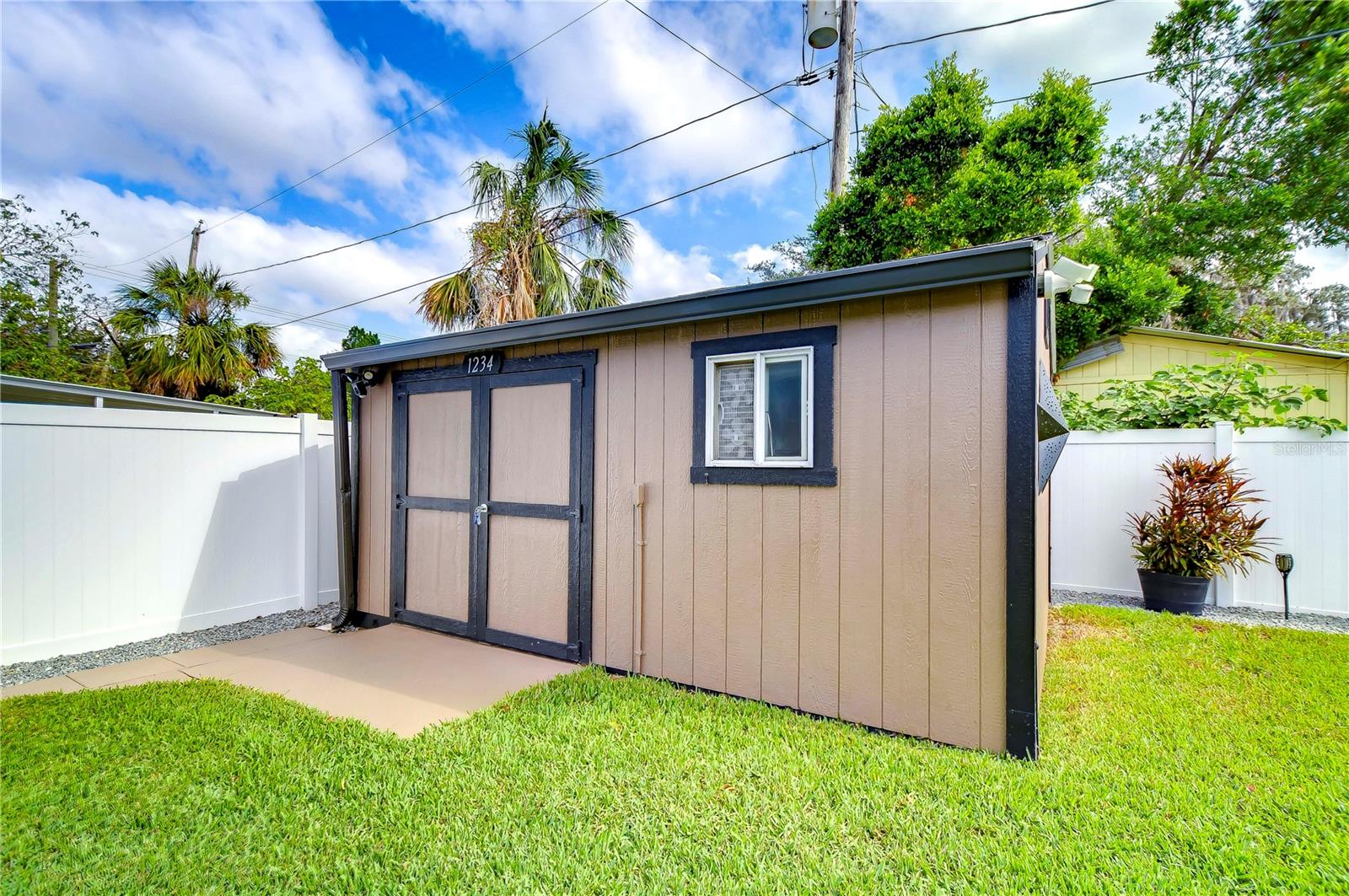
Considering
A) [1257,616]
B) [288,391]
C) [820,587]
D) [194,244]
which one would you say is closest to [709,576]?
[820,587]

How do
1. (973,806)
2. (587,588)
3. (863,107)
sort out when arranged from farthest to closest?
1. (863,107)
2. (587,588)
3. (973,806)

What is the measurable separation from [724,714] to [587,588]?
1238mm

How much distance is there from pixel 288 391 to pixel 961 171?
40.9ft

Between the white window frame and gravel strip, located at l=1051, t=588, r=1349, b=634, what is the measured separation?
12.7ft

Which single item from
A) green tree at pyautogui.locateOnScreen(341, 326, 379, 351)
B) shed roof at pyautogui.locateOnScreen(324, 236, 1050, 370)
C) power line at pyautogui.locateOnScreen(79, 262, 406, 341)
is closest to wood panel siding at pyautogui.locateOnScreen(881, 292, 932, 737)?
shed roof at pyautogui.locateOnScreen(324, 236, 1050, 370)

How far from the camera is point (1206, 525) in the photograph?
186 inches

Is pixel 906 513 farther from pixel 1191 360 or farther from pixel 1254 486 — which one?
pixel 1191 360

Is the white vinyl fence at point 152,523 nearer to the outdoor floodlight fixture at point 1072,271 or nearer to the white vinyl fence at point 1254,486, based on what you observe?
the outdoor floodlight fixture at point 1072,271

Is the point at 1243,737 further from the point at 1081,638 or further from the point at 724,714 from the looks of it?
the point at 724,714

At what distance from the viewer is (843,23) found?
737 cm

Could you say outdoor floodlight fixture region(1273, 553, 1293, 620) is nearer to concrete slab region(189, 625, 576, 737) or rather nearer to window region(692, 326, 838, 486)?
window region(692, 326, 838, 486)

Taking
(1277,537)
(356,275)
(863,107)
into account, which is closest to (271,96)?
(356,275)

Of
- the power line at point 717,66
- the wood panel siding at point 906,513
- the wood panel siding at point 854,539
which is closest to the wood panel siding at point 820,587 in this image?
the wood panel siding at point 854,539

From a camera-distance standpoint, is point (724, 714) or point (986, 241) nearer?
point (724, 714)
